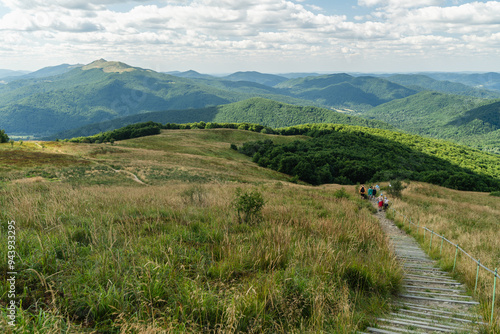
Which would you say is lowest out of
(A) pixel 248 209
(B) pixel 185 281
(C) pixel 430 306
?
(C) pixel 430 306

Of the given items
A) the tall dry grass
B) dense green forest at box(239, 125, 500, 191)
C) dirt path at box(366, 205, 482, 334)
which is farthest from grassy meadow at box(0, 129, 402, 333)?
dense green forest at box(239, 125, 500, 191)

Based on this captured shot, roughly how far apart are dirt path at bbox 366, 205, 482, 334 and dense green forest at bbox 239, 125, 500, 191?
41.3m

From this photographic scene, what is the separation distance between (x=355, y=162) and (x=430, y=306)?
7991 cm

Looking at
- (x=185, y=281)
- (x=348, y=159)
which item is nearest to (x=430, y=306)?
(x=185, y=281)

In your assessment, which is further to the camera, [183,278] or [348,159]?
[348,159]

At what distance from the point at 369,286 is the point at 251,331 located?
2.82 m

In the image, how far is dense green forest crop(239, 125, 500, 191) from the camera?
65.9 metres

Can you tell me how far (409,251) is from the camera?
9.32 m

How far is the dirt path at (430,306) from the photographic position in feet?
13.1

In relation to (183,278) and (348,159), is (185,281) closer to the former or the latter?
(183,278)

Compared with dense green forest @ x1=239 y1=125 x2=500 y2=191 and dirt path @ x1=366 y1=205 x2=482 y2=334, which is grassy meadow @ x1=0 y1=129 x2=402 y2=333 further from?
dense green forest @ x1=239 y1=125 x2=500 y2=191

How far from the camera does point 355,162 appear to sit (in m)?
80.2

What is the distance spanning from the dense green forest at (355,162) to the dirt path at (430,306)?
41.3 metres

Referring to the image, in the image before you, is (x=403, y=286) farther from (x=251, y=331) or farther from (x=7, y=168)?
(x=7, y=168)
